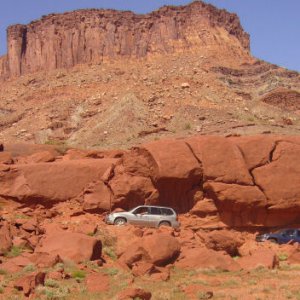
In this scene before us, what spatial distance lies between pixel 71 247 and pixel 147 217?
565cm

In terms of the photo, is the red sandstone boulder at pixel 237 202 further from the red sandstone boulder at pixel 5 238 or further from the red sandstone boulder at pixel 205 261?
the red sandstone boulder at pixel 5 238

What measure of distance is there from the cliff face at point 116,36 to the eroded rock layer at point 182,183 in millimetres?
81543

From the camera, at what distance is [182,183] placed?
23.2 metres

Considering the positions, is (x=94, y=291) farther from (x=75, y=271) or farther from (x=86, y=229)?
(x=86, y=229)

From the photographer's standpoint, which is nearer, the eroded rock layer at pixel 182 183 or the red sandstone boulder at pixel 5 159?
the eroded rock layer at pixel 182 183

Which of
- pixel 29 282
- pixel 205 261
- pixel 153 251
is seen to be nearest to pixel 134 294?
pixel 29 282

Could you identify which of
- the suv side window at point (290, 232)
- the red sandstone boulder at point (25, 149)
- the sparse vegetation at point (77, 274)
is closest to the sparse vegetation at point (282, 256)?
the suv side window at point (290, 232)

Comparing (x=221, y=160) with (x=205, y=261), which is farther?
(x=221, y=160)

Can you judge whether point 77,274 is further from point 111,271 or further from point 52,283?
point 111,271

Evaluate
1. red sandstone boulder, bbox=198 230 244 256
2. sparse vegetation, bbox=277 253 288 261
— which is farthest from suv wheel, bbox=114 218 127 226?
sparse vegetation, bbox=277 253 288 261

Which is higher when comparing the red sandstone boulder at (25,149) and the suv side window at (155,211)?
the red sandstone boulder at (25,149)

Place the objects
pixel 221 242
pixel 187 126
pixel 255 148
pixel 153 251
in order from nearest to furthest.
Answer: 1. pixel 153 251
2. pixel 221 242
3. pixel 255 148
4. pixel 187 126

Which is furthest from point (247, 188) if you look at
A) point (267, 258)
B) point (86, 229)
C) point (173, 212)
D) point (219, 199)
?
point (86, 229)

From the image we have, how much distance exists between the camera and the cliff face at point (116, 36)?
107625mm
